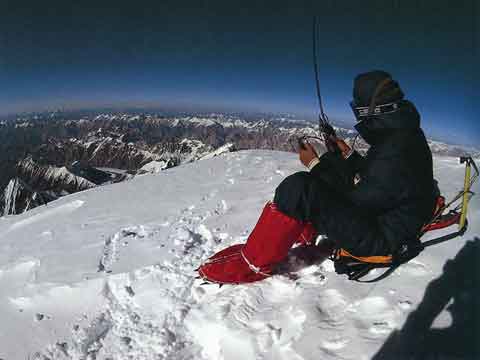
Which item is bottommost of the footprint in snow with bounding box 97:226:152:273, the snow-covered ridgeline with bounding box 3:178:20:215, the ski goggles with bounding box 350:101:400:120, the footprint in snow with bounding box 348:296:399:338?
the snow-covered ridgeline with bounding box 3:178:20:215

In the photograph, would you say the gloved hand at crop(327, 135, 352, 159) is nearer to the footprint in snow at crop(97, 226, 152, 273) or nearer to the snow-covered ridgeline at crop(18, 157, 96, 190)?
the footprint in snow at crop(97, 226, 152, 273)

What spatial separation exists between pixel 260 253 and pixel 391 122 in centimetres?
240

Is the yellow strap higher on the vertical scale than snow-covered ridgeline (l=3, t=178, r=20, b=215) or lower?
higher

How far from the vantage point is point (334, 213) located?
11.9ft

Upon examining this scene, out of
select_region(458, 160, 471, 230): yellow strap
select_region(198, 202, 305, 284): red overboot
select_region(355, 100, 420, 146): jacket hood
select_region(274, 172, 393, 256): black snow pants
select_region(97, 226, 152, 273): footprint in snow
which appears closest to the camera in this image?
select_region(355, 100, 420, 146): jacket hood

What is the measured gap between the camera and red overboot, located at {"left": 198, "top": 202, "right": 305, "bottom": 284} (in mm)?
3951

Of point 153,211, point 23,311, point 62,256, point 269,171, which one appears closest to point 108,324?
point 23,311

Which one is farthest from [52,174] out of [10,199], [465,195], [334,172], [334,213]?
[465,195]

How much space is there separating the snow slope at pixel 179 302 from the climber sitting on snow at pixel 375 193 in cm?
80

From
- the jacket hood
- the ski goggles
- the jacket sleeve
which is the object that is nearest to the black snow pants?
the jacket sleeve

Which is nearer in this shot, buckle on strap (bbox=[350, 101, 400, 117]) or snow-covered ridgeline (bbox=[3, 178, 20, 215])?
buckle on strap (bbox=[350, 101, 400, 117])

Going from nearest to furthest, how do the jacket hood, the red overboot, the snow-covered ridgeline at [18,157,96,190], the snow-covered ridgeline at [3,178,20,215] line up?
the jacket hood → the red overboot → the snow-covered ridgeline at [3,178,20,215] → the snow-covered ridgeline at [18,157,96,190]

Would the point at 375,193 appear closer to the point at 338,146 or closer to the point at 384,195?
the point at 384,195

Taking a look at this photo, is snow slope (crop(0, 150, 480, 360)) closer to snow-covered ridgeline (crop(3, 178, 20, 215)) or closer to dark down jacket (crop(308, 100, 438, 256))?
dark down jacket (crop(308, 100, 438, 256))
